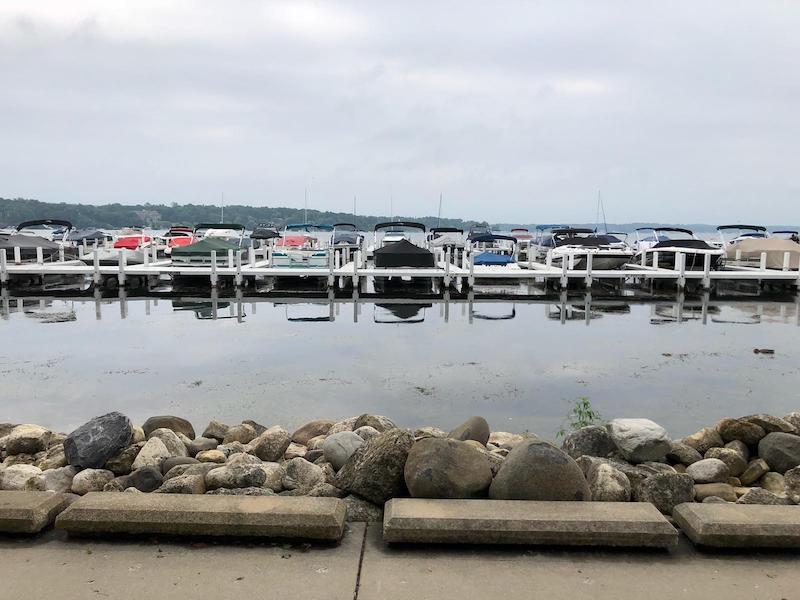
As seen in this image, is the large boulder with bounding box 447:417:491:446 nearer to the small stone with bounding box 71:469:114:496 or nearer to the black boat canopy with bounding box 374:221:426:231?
the small stone with bounding box 71:469:114:496

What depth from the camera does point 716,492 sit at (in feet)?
17.7

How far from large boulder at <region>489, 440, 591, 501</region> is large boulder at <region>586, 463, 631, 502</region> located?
0.29 metres

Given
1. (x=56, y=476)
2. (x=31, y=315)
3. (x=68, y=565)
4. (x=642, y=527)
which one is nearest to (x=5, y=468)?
(x=56, y=476)

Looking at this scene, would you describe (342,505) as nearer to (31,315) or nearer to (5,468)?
(5,468)

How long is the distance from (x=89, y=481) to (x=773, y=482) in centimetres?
556

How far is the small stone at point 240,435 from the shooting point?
7363mm

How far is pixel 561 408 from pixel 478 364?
117 inches

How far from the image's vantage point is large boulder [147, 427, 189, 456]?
6.49m

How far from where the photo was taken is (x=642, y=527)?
3754 mm

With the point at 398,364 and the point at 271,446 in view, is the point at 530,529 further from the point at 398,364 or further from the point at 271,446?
the point at 398,364

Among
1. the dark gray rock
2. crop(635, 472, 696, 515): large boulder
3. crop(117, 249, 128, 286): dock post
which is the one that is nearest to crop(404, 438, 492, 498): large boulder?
crop(635, 472, 696, 515): large boulder

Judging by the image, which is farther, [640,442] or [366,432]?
[366,432]

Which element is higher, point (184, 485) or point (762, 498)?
point (762, 498)

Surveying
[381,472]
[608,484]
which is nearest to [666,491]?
[608,484]
